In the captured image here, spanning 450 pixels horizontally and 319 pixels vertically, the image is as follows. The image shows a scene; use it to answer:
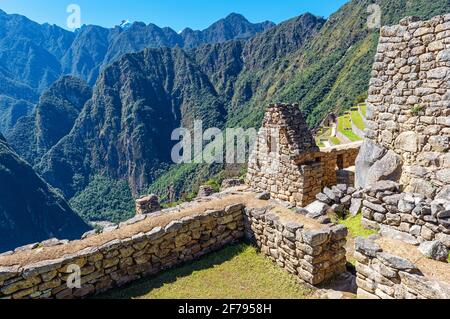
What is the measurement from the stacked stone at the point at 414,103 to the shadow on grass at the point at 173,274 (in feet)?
13.3

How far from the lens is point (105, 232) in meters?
6.46

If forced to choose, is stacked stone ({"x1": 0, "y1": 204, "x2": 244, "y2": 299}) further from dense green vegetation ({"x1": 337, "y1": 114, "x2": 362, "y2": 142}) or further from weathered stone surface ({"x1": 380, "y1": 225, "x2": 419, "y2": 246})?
dense green vegetation ({"x1": 337, "y1": 114, "x2": 362, "y2": 142})

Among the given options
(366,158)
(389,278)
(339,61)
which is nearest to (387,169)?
(366,158)

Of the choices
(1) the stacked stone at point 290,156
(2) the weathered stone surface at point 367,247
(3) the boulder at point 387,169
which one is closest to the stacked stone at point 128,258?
(2) the weathered stone surface at point 367,247

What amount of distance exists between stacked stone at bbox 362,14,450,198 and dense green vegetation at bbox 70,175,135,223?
4629 inches

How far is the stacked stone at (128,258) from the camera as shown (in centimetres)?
520

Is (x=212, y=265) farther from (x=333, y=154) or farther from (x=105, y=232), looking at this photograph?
(x=333, y=154)

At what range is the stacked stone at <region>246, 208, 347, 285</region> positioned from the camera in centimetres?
549

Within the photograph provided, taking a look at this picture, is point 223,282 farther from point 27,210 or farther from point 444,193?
point 27,210

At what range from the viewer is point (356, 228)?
723 cm

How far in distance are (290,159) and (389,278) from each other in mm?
5937

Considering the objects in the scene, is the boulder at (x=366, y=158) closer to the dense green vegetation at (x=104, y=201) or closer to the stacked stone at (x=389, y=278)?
the stacked stone at (x=389, y=278)

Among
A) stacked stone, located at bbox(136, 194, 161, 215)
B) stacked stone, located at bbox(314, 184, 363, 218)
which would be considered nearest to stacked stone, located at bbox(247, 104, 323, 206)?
stacked stone, located at bbox(314, 184, 363, 218)
